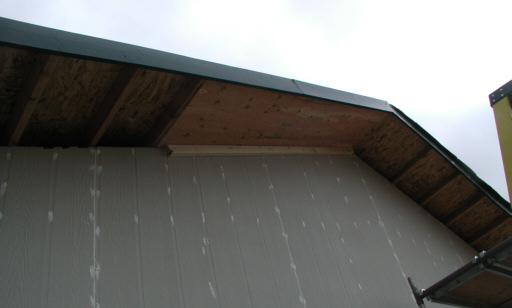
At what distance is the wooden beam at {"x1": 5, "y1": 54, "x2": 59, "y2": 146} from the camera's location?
3395 millimetres

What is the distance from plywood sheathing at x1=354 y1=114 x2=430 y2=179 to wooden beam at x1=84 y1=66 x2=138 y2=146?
358 cm

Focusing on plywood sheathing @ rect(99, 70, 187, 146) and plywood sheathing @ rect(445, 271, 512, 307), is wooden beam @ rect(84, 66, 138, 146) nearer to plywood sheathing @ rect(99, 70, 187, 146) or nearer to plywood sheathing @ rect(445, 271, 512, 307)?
plywood sheathing @ rect(99, 70, 187, 146)

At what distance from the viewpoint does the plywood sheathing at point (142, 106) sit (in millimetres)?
4090

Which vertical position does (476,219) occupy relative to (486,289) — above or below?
above

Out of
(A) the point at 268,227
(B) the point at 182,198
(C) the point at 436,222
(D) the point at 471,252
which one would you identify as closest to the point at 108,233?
(B) the point at 182,198

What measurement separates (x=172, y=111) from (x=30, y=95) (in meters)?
1.26

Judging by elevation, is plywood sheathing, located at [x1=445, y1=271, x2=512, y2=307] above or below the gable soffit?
below

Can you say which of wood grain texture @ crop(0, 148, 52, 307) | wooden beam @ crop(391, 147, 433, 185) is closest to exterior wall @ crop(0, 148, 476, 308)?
wood grain texture @ crop(0, 148, 52, 307)

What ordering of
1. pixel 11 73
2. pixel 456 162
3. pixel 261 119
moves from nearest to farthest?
pixel 11 73 < pixel 261 119 < pixel 456 162

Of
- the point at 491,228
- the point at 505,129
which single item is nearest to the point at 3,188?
the point at 505,129

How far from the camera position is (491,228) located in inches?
297

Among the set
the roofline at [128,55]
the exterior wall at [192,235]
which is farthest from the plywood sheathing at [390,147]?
the roofline at [128,55]

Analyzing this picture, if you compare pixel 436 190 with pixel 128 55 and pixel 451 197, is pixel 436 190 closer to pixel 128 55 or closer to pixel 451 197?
pixel 451 197

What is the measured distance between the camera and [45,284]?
329 cm
